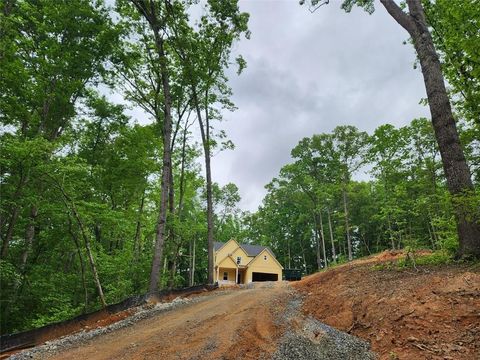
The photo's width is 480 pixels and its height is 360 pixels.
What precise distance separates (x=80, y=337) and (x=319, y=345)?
15.2 ft

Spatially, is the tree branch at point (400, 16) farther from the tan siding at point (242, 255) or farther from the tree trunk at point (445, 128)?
the tan siding at point (242, 255)

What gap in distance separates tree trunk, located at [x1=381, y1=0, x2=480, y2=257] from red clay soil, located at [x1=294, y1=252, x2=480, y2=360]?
27.5 inches

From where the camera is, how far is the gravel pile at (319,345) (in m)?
3.59

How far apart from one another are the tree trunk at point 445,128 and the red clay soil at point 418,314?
27.5 inches

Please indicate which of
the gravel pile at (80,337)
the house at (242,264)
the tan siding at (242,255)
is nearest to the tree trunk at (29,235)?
the gravel pile at (80,337)

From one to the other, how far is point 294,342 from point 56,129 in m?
12.2

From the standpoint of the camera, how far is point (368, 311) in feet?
14.7

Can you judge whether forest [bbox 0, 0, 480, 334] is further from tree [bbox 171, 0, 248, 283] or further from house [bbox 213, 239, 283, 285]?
house [bbox 213, 239, 283, 285]

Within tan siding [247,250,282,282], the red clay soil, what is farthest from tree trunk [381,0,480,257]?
tan siding [247,250,282,282]

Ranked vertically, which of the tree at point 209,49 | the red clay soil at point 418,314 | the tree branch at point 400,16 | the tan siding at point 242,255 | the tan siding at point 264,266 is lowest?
the red clay soil at point 418,314

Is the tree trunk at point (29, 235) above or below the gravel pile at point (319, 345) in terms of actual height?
above

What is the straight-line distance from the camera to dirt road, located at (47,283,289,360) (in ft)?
13.0

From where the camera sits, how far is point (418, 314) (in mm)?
3773

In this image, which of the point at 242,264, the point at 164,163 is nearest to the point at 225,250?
the point at 242,264
